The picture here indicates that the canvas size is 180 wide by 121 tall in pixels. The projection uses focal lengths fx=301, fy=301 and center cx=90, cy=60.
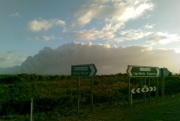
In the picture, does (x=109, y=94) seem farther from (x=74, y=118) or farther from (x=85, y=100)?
(x=74, y=118)

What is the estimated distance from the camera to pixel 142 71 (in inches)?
766

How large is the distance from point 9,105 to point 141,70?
8.71 metres

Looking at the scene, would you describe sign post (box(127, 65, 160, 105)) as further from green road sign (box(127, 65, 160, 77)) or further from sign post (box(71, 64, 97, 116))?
sign post (box(71, 64, 97, 116))

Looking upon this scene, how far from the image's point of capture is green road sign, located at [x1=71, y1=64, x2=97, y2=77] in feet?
48.8

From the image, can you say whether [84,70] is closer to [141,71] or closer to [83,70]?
[83,70]

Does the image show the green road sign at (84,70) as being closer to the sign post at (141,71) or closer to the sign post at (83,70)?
the sign post at (83,70)

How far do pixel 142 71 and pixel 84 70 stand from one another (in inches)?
223

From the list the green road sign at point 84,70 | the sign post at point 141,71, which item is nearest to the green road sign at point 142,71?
the sign post at point 141,71

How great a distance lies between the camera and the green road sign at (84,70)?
Answer: 48.8 ft

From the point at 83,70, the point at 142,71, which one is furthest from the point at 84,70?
the point at 142,71

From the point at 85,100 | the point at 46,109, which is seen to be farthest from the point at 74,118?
the point at 85,100

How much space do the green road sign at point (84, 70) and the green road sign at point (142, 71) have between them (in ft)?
12.8

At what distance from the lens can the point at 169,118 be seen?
511 inches

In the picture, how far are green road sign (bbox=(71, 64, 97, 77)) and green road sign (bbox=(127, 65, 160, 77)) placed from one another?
3.89 meters
